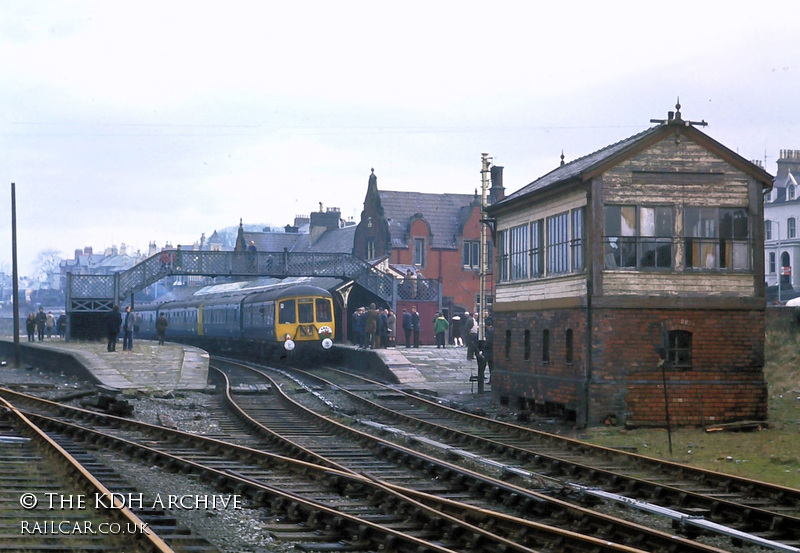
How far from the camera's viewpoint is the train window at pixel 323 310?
128 ft

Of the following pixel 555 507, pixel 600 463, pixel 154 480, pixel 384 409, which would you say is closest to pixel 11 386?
pixel 384 409

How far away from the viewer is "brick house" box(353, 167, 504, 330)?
60875 mm

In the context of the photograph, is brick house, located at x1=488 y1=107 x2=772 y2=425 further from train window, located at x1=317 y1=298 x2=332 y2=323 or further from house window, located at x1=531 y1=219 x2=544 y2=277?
train window, located at x1=317 y1=298 x2=332 y2=323

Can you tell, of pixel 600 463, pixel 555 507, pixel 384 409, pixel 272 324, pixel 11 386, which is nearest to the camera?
pixel 555 507

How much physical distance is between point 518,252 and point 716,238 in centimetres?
507

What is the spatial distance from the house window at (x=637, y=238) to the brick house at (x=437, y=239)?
3946 cm

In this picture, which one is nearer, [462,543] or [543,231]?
[462,543]

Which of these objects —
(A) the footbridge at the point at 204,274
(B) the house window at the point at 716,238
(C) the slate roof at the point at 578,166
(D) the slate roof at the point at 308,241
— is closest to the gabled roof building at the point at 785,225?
(D) the slate roof at the point at 308,241

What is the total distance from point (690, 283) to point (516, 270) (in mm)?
5097

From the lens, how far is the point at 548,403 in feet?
71.2

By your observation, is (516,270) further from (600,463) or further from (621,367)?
(600,463)

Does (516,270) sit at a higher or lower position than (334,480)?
higher

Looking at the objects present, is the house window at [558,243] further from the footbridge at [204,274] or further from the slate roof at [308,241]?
the slate roof at [308,241]

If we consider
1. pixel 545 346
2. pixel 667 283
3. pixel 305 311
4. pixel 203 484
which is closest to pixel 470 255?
pixel 305 311
